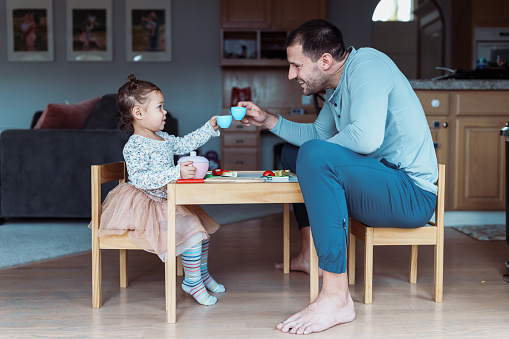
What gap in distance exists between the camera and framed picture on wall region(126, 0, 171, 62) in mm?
5973

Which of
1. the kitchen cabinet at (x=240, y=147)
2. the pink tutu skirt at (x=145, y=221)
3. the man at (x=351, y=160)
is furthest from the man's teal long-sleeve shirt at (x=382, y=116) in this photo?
the kitchen cabinet at (x=240, y=147)

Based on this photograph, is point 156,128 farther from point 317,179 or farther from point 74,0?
point 74,0

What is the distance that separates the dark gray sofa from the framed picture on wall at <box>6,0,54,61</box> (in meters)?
2.99

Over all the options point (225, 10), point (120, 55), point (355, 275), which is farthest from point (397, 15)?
point (355, 275)

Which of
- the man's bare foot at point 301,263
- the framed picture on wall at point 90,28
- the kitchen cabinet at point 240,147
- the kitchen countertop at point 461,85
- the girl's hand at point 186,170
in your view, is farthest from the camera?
the framed picture on wall at point 90,28

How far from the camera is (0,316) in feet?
5.49

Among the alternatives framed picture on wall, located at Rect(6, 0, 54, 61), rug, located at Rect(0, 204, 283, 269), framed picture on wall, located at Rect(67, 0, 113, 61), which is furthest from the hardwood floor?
framed picture on wall, located at Rect(6, 0, 54, 61)

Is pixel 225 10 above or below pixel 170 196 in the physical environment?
above

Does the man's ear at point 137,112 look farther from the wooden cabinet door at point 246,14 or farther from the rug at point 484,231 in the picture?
the wooden cabinet door at point 246,14

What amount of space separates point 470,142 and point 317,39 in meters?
2.08

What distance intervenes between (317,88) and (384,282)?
857 millimetres

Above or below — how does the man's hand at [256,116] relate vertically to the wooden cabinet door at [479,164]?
above

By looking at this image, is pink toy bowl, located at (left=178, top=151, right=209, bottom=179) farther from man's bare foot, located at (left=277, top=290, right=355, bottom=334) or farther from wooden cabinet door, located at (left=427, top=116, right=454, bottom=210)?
wooden cabinet door, located at (left=427, top=116, right=454, bottom=210)

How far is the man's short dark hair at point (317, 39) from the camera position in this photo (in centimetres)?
173
